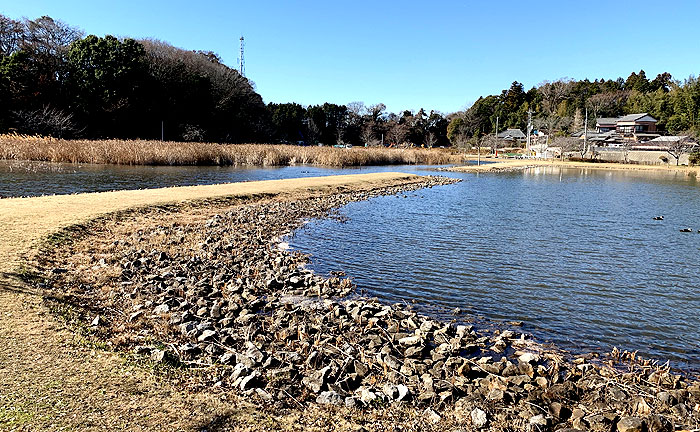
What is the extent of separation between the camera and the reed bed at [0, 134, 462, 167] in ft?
97.8

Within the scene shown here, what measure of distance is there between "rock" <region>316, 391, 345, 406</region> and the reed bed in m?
31.4

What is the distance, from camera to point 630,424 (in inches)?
149

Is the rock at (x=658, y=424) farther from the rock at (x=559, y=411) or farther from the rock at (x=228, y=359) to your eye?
the rock at (x=228, y=359)

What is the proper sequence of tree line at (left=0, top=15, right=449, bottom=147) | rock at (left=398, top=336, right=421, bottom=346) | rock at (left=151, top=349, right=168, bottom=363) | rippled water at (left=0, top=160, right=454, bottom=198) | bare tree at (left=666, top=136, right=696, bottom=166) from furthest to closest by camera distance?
1. bare tree at (left=666, top=136, right=696, bottom=166)
2. tree line at (left=0, top=15, right=449, bottom=147)
3. rippled water at (left=0, top=160, right=454, bottom=198)
4. rock at (left=398, top=336, right=421, bottom=346)
5. rock at (left=151, top=349, right=168, bottom=363)

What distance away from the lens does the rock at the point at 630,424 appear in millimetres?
3764

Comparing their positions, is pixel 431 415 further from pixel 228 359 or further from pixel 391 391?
pixel 228 359

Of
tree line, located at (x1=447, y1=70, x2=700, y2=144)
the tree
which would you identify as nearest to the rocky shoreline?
the tree

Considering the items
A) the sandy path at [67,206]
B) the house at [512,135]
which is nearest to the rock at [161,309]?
the sandy path at [67,206]

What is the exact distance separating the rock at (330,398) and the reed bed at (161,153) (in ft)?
103

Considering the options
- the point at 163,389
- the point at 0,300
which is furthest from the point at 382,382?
the point at 0,300

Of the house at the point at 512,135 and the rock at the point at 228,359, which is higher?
the house at the point at 512,135

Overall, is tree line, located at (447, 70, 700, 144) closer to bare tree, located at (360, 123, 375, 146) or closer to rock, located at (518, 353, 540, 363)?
bare tree, located at (360, 123, 375, 146)

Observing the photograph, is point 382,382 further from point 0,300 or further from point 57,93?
point 57,93

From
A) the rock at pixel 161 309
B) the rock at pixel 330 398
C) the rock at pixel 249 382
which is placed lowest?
the rock at pixel 330 398
